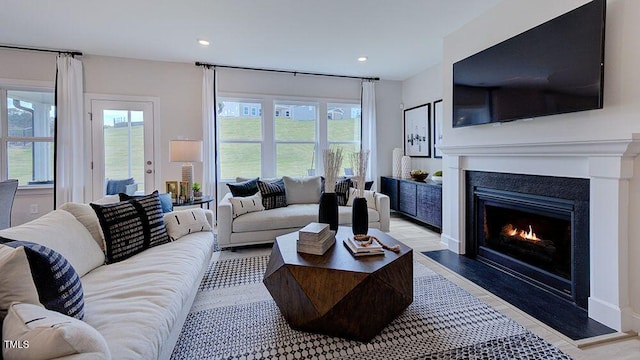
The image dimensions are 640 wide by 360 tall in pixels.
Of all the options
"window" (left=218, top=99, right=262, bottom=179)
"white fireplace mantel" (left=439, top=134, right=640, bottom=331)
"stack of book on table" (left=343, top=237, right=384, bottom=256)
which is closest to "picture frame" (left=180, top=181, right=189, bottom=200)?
"window" (left=218, top=99, right=262, bottom=179)

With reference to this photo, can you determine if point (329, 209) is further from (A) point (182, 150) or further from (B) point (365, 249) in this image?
(A) point (182, 150)

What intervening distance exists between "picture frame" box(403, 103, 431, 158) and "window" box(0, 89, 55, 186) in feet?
17.7

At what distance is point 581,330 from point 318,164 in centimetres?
415

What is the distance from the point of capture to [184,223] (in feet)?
8.77

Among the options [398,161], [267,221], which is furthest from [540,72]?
[398,161]

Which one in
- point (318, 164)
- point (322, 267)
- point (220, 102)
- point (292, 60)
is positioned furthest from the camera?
point (318, 164)

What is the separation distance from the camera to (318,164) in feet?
18.4

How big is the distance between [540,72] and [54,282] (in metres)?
3.18

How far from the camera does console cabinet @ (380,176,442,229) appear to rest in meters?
4.25

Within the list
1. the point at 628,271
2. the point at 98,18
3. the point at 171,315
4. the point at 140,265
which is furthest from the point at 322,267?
the point at 98,18

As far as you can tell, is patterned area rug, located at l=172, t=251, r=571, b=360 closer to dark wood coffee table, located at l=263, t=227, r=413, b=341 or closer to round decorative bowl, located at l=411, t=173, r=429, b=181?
dark wood coffee table, located at l=263, t=227, r=413, b=341

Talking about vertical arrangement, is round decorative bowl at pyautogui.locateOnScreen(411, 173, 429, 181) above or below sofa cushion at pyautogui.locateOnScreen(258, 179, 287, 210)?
above

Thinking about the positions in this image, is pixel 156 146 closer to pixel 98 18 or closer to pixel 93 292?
pixel 98 18

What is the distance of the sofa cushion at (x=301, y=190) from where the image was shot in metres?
4.29
